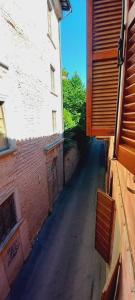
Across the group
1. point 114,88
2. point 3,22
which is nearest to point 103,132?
point 114,88

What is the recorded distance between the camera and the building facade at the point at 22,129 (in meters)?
4.68

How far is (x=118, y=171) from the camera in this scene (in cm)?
295

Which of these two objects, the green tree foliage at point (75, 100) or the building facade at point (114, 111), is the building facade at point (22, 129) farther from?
the green tree foliage at point (75, 100)

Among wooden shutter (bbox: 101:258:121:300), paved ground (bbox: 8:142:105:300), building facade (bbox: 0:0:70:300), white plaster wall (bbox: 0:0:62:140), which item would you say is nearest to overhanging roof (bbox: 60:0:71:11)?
building facade (bbox: 0:0:70:300)

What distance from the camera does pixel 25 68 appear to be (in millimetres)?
5730

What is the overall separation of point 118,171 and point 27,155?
154 inches

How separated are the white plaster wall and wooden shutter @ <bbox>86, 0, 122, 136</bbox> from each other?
225 centimetres

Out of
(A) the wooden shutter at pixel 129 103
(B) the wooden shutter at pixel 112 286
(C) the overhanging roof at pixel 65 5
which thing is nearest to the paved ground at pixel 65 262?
(B) the wooden shutter at pixel 112 286

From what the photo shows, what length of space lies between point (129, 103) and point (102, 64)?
9.24ft

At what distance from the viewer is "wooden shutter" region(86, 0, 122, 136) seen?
3.83 metres

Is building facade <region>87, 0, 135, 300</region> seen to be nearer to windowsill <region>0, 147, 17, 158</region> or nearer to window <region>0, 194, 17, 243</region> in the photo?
windowsill <region>0, 147, 17, 158</region>

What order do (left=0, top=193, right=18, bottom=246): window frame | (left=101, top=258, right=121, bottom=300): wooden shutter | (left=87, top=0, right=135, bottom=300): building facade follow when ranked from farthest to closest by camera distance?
(left=0, top=193, right=18, bottom=246): window frame, (left=101, top=258, right=121, bottom=300): wooden shutter, (left=87, top=0, right=135, bottom=300): building facade

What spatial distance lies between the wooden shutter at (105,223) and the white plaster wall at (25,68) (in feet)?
10.7

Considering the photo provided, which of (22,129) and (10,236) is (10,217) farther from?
(22,129)
